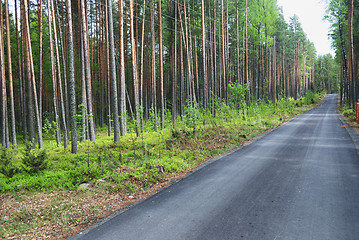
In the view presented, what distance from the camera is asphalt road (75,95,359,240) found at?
3672 mm

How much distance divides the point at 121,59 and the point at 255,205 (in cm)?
1097

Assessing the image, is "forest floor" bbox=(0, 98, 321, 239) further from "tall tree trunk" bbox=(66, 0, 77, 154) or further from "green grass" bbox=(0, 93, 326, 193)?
"tall tree trunk" bbox=(66, 0, 77, 154)

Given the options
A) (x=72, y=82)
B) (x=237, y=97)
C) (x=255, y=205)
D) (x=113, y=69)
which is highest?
(x=113, y=69)

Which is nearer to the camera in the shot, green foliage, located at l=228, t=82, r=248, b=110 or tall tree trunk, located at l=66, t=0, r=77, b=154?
tall tree trunk, located at l=66, t=0, r=77, b=154

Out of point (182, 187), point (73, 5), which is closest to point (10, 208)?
point (182, 187)

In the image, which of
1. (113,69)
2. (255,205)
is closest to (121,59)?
(113,69)

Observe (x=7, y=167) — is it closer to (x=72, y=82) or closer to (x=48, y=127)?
(x=72, y=82)

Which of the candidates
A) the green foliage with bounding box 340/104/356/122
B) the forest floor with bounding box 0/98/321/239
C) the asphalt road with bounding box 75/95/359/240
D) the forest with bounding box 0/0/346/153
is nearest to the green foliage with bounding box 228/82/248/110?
the forest with bounding box 0/0/346/153

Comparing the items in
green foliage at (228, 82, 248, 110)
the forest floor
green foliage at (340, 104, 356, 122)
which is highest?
green foliage at (228, 82, 248, 110)

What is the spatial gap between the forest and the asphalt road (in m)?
4.32

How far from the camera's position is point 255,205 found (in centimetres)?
460

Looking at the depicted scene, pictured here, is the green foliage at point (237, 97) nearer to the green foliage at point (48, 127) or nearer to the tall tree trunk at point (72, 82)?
the tall tree trunk at point (72, 82)

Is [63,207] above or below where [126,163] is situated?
below

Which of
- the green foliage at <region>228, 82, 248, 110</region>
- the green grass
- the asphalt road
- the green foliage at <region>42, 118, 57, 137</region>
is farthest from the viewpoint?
the green foliage at <region>228, 82, 248, 110</region>
